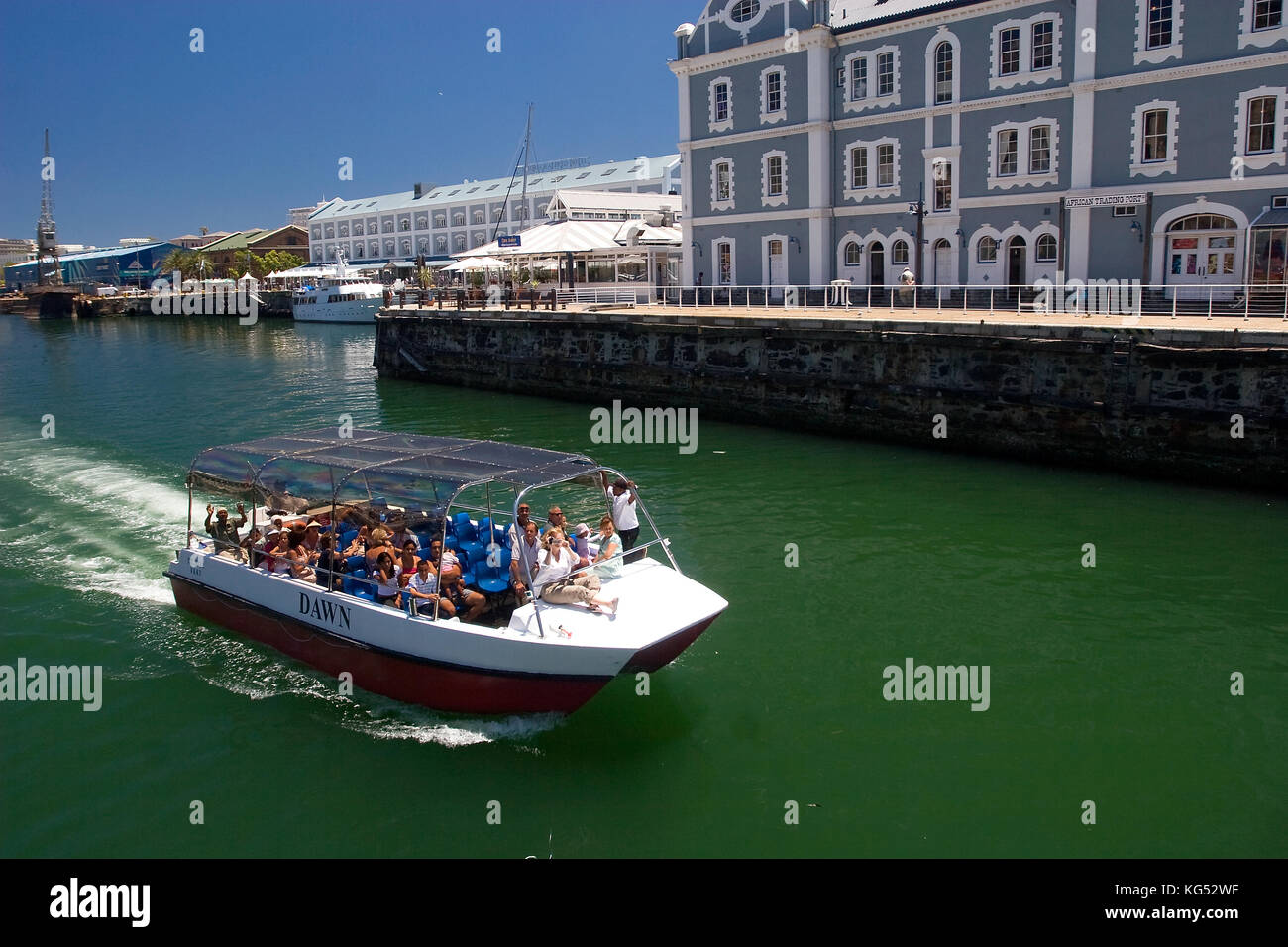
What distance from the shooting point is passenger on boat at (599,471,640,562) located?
13234 millimetres

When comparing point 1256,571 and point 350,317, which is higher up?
point 350,317

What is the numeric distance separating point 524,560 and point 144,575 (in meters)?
9.02

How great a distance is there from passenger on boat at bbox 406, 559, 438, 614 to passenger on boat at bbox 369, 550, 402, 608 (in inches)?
11.1

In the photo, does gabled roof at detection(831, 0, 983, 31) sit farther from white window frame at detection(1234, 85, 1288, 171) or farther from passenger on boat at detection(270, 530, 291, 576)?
passenger on boat at detection(270, 530, 291, 576)

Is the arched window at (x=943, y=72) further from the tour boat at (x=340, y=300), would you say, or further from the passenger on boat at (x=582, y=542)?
the tour boat at (x=340, y=300)

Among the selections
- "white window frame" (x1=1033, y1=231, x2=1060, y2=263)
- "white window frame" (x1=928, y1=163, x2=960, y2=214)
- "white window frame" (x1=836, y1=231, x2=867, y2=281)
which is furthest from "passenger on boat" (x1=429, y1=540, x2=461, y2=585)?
"white window frame" (x1=836, y1=231, x2=867, y2=281)

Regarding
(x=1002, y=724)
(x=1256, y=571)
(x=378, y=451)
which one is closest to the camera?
(x=1002, y=724)

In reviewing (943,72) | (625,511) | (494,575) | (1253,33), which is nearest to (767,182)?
(943,72)

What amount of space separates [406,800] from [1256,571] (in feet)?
45.8

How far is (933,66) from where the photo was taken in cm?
3625
